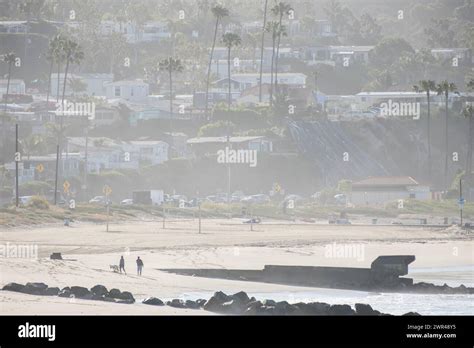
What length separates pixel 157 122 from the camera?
126 metres

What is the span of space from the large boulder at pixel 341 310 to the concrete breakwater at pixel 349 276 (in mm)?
8449

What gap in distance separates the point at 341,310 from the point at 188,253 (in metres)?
19.3

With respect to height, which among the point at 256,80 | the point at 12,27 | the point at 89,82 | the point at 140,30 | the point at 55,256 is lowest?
the point at 55,256

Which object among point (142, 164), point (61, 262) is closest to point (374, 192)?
point (142, 164)

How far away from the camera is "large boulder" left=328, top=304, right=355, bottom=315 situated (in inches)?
1425

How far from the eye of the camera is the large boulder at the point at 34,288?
A: 38.0 m

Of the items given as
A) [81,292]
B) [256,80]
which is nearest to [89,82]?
[256,80]

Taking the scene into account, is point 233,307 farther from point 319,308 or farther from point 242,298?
point 319,308

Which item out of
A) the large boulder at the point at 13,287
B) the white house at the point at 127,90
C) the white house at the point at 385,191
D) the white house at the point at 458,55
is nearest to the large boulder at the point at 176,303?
the large boulder at the point at 13,287

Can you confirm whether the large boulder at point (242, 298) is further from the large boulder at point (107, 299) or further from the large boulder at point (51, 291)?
the large boulder at point (51, 291)

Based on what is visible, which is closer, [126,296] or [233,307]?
[233,307]

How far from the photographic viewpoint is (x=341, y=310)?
119ft

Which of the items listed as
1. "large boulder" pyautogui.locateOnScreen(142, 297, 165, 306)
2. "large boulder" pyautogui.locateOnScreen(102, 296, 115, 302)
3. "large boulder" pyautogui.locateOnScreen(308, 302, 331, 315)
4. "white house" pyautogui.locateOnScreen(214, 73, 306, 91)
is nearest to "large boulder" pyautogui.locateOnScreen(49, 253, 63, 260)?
"large boulder" pyautogui.locateOnScreen(102, 296, 115, 302)

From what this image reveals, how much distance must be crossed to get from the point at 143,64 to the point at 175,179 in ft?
217
